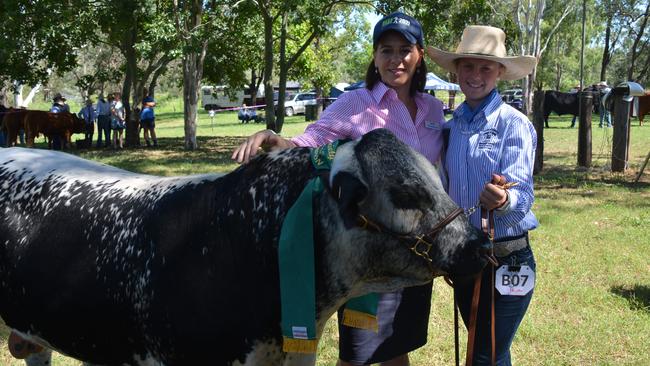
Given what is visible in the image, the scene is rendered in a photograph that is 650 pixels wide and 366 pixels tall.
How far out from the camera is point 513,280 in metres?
2.80

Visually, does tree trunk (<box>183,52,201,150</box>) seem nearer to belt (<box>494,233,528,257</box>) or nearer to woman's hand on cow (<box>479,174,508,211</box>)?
belt (<box>494,233,528,257</box>)

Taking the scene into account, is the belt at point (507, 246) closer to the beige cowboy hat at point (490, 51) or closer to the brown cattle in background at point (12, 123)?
the beige cowboy hat at point (490, 51)

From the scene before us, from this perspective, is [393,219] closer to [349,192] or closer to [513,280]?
[349,192]

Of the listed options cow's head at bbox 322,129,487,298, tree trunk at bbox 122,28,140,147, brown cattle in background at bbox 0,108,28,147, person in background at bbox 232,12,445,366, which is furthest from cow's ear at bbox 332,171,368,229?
tree trunk at bbox 122,28,140,147

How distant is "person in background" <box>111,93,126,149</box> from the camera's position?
20344 mm

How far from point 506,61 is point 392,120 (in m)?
0.61

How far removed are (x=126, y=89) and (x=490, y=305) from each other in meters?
20.5

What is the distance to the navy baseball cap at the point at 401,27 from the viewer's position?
9.55 ft

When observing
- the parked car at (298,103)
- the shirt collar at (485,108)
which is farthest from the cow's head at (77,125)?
the parked car at (298,103)

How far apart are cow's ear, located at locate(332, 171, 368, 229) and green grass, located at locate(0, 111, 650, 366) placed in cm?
275

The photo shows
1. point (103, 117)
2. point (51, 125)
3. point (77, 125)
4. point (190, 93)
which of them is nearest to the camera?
point (190, 93)

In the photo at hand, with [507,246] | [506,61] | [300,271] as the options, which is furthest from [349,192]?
[506,61]

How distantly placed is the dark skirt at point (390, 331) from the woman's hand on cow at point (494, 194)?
0.70 m

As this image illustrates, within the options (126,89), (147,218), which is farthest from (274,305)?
(126,89)
